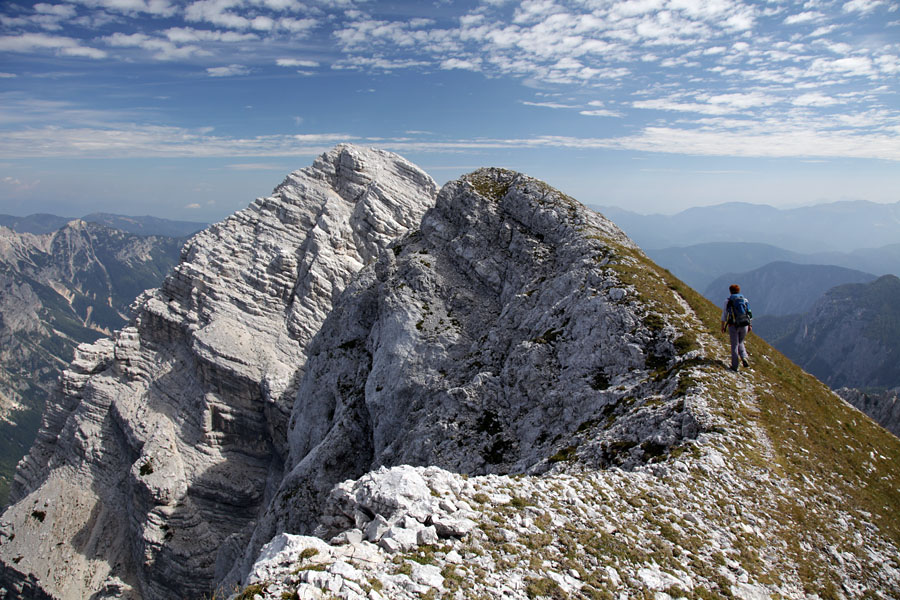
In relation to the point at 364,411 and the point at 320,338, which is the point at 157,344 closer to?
the point at 320,338

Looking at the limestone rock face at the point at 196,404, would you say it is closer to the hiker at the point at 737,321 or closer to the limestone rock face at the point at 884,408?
the hiker at the point at 737,321

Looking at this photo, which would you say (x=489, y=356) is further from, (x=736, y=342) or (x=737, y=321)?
(x=737, y=321)

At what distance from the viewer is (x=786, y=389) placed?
80.4 ft

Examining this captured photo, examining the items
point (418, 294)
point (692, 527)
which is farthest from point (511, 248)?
point (692, 527)

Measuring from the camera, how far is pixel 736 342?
80.9ft

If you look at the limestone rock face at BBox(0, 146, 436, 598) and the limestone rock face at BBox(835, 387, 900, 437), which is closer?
the limestone rock face at BBox(0, 146, 436, 598)

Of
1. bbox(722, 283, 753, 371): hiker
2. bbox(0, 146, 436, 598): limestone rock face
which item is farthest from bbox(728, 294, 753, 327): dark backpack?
bbox(0, 146, 436, 598): limestone rock face

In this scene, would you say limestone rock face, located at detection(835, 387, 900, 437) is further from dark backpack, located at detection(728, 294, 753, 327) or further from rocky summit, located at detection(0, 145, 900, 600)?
dark backpack, located at detection(728, 294, 753, 327)

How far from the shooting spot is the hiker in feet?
78.1

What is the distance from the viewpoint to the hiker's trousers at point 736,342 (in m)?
24.3

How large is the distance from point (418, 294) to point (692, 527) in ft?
111

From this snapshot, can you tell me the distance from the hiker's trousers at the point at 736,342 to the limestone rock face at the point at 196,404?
195 ft

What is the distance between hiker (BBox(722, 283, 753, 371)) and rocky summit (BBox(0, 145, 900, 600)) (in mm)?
1061

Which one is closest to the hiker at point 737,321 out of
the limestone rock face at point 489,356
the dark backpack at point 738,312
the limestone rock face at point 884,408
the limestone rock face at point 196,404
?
the dark backpack at point 738,312
